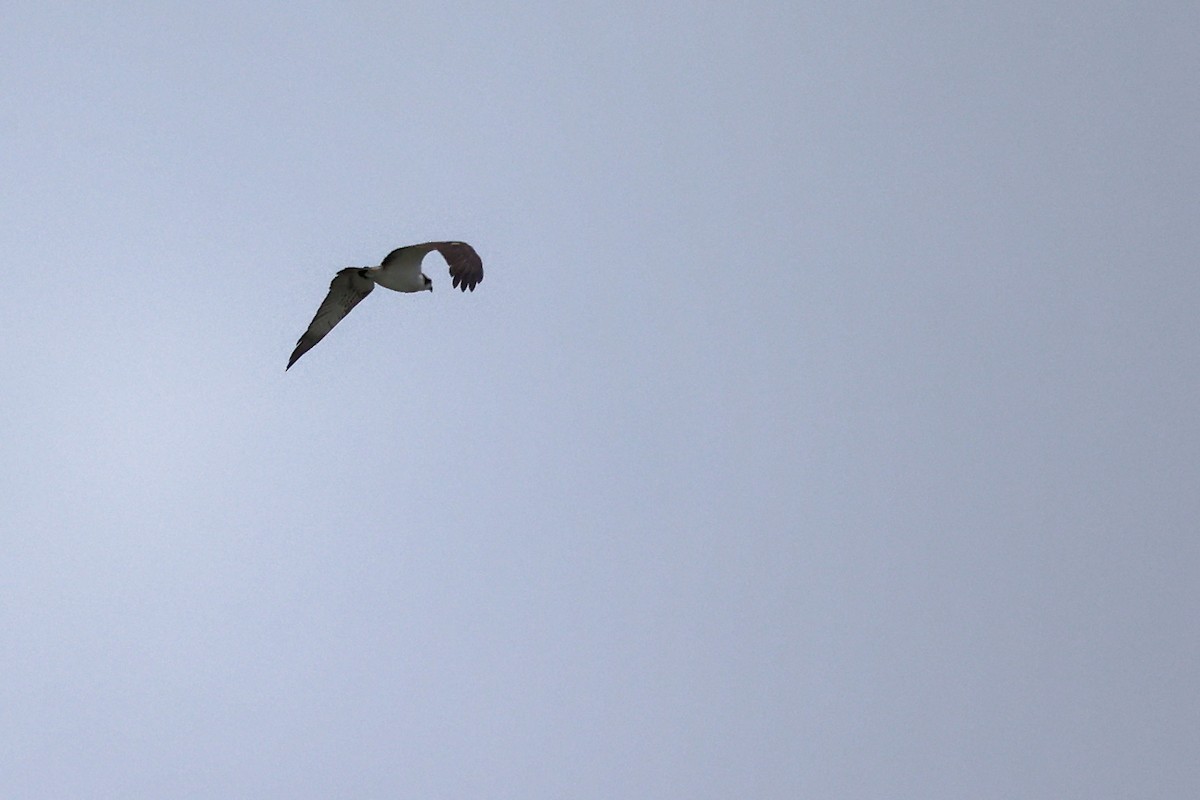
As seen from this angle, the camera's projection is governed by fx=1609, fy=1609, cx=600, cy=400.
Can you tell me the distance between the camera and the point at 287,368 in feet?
136

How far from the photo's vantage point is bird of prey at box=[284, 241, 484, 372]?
1516 inches

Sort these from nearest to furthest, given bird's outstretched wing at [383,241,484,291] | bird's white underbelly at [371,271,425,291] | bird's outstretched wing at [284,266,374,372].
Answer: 1. bird's outstretched wing at [383,241,484,291]
2. bird's white underbelly at [371,271,425,291]
3. bird's outstretched wing at [284,266,374,372]

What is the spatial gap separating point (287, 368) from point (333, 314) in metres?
2.95

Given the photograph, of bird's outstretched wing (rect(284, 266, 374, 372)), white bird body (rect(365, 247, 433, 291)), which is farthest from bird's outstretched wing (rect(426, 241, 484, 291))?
bird's outstretched wing (rect(284, 266, 374, 372))

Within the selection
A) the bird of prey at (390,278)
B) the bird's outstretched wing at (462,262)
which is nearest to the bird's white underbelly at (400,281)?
the bird of prey at (390,278)

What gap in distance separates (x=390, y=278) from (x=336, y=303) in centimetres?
222

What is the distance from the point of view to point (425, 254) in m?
41.2

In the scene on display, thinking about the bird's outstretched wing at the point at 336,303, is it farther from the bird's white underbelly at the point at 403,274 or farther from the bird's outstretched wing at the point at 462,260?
the bird's outstretched wing at the point at 462,260

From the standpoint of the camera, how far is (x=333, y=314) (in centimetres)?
4372

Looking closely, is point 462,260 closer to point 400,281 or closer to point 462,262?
point 462,262

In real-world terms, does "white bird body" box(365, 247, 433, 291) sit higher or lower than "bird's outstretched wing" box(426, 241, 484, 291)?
higher

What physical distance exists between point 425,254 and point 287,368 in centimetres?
460

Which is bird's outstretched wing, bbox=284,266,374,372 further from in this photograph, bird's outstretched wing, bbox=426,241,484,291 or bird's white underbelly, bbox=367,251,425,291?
bird's outstretched wing, bbox=426,241,484,291

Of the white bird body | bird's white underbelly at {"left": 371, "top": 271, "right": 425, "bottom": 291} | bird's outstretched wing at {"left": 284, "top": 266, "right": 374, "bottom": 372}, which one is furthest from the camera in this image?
bird's outstretched wing at {"left": 284, "top": 266, "right": 374, "bottom": 372}
